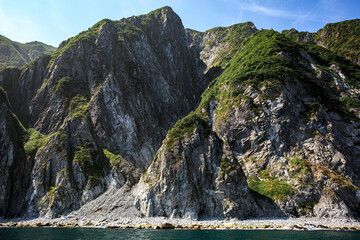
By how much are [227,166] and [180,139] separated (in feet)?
56.0

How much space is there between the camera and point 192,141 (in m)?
71.8

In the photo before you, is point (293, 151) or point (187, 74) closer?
point (293, 151)

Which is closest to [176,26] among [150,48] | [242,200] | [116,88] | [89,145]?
[150,48]

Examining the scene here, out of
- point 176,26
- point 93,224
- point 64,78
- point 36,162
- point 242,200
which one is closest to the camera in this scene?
point 93,224

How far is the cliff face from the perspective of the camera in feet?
208

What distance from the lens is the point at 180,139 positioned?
7306 cm

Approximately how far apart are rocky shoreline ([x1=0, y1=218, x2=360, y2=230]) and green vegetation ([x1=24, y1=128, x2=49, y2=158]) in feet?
88.1

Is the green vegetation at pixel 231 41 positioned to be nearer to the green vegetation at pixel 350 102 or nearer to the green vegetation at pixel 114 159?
the green vegetation at pixel 350 102

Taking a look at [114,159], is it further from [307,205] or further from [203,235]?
[307,205]

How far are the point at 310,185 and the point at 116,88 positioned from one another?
3801 inches

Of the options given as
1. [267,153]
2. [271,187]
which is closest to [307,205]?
[271,187]

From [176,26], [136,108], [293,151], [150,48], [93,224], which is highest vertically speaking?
[176,26]

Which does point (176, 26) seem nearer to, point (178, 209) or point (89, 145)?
point (89, 145)

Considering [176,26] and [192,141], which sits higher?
[176,26]
